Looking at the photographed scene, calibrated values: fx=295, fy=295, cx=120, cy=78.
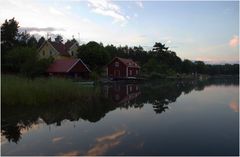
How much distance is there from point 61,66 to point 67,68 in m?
1.22

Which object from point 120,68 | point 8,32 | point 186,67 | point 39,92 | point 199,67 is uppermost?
point 8,32

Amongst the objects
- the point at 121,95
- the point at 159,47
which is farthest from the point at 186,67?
the point at 121,95

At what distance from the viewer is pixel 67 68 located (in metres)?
35.0

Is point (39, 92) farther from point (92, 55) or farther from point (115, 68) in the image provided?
point (115, 68)

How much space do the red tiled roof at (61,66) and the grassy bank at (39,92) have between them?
18416 millimetres

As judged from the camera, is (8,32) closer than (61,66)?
No

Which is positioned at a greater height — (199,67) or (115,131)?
(199,67)

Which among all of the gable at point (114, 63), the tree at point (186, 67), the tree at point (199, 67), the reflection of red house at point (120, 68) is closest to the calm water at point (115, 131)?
the reflection of red house at point (120, 68)

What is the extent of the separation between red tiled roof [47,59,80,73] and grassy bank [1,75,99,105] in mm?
Answer: 18416

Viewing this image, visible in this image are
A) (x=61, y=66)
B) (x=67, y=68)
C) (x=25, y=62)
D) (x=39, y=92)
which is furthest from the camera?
(x=61, y=66)

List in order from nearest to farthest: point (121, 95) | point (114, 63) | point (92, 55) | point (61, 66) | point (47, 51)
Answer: point (121, 95), point (61, 66), point (92, 55), point (47, 51), point (114, 63)

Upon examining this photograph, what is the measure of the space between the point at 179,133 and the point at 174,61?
6982 centimetres

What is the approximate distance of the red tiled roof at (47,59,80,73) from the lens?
35031 mm

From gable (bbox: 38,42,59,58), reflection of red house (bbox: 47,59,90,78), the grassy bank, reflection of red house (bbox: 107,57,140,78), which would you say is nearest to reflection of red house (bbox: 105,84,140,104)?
the grassy bank
